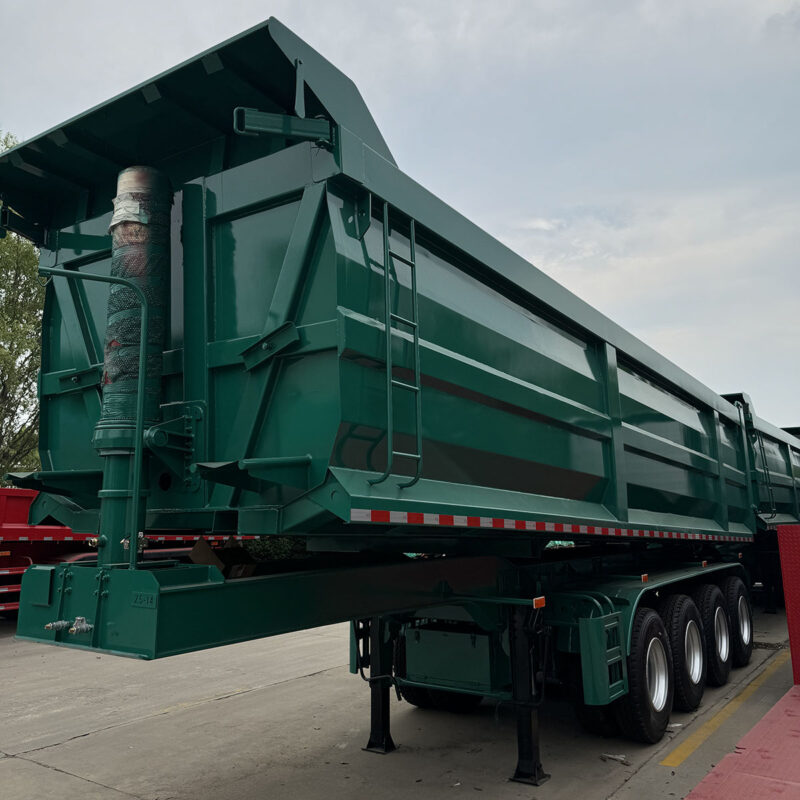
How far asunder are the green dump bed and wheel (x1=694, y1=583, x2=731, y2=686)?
296 centimetres

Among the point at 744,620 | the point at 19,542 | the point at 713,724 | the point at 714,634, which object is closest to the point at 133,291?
the point at 713,724

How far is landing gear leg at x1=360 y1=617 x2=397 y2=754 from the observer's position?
5294 millimetres

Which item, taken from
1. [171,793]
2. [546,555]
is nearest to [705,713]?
[546,555]

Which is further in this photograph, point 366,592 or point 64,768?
point 64,768

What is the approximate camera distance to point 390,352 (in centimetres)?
336

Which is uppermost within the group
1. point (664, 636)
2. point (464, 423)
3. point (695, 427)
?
point (695, 427)

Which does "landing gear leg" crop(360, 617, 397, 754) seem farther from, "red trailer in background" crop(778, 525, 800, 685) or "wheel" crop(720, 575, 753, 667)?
"wheel" crop(720, 575, 753, 667)

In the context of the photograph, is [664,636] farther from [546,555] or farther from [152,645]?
[152,645]

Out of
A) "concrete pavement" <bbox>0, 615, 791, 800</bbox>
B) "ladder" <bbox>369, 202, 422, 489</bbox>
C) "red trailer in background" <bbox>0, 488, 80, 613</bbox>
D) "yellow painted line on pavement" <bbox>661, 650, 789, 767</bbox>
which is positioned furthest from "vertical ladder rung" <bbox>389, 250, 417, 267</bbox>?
"red trailer in background" <bbox>0, 488, 80, 613</bbox>

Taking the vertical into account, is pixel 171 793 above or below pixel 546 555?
→ below

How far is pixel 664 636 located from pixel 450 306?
355cm

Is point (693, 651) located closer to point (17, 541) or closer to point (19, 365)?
point (17, 541)

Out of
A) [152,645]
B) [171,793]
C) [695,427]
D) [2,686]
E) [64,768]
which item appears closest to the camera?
[152,645]

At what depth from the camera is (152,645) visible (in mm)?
2807
